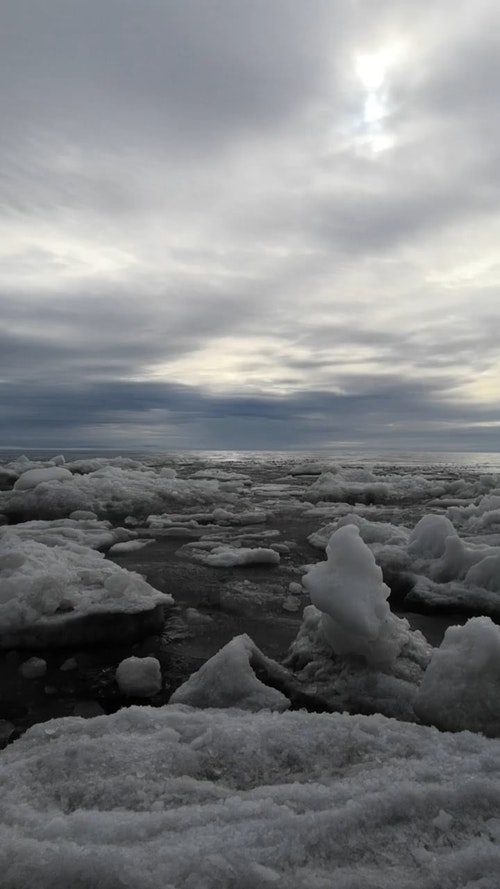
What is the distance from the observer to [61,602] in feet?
15.6

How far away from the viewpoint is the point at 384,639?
12.7 feet

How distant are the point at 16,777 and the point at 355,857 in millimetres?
1530

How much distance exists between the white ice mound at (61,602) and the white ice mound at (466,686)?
269cm

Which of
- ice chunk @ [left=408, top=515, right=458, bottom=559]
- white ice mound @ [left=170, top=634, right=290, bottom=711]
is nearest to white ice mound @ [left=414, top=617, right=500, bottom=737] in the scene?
white ice mound @ [left=170, top=634, right=290, bottom=711]

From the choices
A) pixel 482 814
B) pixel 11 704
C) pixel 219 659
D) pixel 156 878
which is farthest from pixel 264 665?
pixel 156 878

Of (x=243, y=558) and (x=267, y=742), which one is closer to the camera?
(x=267, y=742)

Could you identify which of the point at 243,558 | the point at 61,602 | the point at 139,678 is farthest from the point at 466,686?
the point at 243,558

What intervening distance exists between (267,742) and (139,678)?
148cm

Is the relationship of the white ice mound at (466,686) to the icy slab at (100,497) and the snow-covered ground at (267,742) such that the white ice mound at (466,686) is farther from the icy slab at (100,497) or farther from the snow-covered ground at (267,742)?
the icy slab at (100,497)

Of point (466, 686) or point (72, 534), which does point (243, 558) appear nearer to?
point (72, 534)

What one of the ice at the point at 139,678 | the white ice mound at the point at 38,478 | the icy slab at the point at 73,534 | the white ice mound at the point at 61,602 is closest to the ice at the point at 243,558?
the icy slab at the point at 73,534

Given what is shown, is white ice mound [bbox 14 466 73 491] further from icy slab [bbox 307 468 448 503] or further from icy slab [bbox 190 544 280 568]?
icy slab [bbox 190 544 280 568]

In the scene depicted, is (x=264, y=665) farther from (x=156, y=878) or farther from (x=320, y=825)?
(x=156, y=878)

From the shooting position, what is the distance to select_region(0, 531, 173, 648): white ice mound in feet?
14.6
